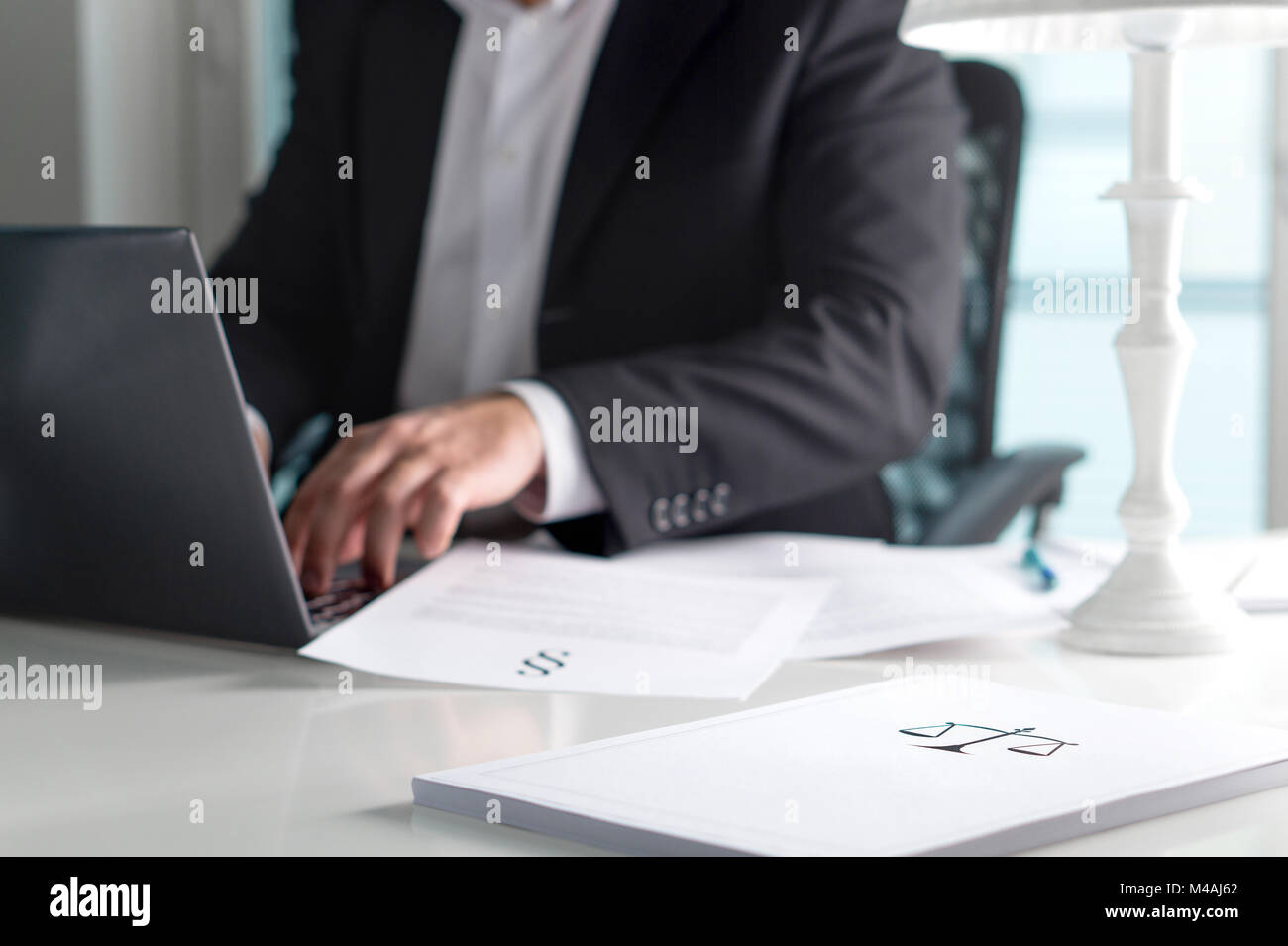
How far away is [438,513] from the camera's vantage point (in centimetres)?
80

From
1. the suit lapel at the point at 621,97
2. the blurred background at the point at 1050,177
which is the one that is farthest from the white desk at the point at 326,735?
the blurred background at the point at 1050,177

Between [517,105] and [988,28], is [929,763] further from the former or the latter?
[517,105]

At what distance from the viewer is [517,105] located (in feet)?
4.33

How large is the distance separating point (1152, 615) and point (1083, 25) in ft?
1.20

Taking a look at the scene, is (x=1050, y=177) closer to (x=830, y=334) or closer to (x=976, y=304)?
(x=976, y=304)

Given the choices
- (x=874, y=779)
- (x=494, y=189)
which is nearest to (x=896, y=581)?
(x=874, y=779)

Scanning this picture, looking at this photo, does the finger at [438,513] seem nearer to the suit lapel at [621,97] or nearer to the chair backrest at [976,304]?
the suit lapel at [621,97]

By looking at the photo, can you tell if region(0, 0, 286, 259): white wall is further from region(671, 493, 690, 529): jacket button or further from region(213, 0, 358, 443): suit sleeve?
region(671, 493, 690, 529): jacket button

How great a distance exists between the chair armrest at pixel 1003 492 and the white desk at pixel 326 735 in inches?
15.7

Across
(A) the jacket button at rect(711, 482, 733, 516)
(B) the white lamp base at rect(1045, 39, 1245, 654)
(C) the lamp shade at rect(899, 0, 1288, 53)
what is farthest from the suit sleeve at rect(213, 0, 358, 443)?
(B) the white lamp base at rect(1045, 39, 1245, 654)

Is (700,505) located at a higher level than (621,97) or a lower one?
lower

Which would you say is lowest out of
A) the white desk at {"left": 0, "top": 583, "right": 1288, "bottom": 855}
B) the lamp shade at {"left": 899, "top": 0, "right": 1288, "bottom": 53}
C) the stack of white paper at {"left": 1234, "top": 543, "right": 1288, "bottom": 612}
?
the stack of white paper at {"left": 1234, "top": 543, "right": 1288, "bottom": 612}

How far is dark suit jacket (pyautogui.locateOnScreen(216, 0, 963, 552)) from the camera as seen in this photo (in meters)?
1.01
